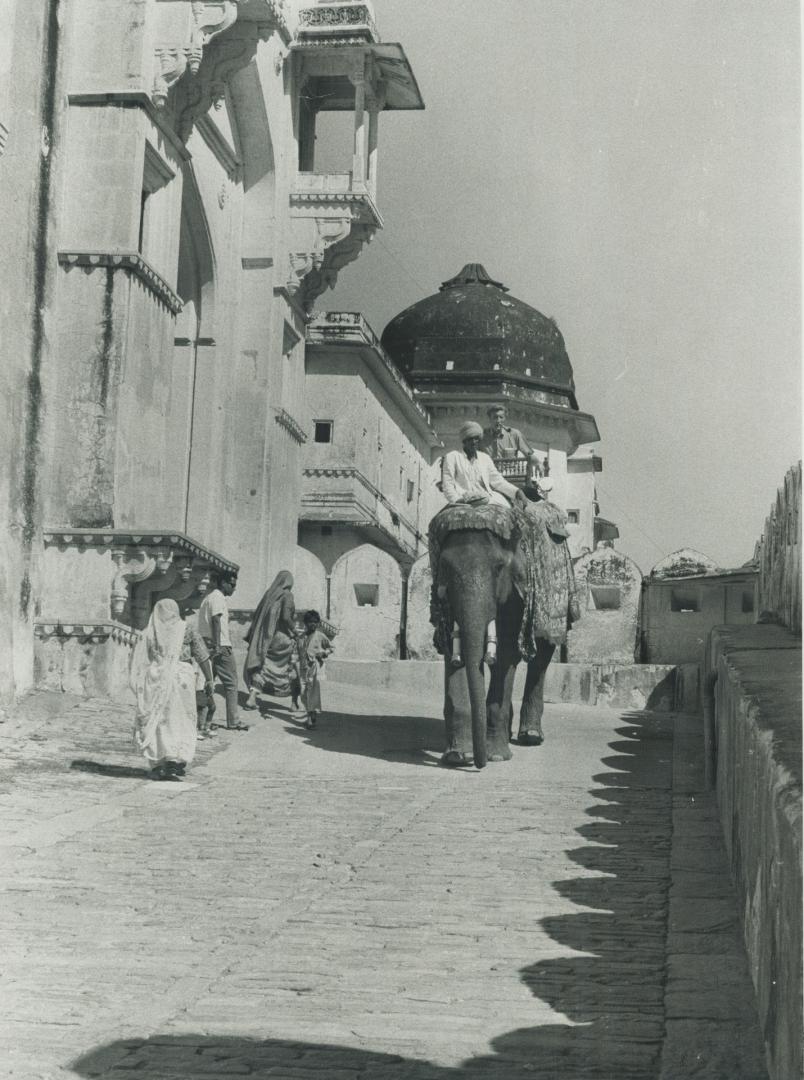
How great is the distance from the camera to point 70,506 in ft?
52.0

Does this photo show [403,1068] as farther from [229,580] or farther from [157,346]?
[229,580]

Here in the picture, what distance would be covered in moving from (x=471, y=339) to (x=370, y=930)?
3499 centimetres

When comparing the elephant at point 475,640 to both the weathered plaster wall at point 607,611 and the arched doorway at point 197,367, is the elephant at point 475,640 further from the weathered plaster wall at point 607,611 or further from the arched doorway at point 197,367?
the arched doorway at point 197,367

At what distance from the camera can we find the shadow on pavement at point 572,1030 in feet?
12.9

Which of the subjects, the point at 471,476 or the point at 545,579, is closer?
the point at 471,476

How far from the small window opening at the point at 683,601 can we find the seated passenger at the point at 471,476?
8.52 m

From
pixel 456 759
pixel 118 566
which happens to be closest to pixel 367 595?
pixel 118 566

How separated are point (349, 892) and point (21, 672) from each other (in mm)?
8831

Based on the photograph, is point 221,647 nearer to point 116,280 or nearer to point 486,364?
point 116,280

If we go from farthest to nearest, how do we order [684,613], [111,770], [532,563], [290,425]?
[290,425] → [684,613] → [532,563] → [111,770]

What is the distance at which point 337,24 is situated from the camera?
22.3 m

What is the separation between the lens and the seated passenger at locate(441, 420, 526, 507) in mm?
11586

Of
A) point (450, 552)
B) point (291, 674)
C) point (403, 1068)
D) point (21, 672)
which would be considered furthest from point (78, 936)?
point (291, 674)

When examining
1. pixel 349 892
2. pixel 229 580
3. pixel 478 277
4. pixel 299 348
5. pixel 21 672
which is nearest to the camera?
pixel 349 892
